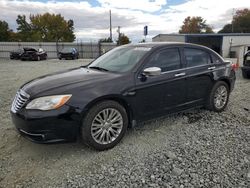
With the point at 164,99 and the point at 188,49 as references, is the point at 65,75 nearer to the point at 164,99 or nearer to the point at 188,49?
the point at 164,99

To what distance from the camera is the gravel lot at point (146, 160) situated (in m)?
2.90

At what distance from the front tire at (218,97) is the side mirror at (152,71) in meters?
1.71

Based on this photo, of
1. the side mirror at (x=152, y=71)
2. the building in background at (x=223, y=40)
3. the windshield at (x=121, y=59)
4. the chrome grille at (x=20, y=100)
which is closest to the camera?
the chrome grille at (x=20, y=100)

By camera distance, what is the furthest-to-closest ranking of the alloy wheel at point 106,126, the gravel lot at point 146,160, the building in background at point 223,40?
the building in background at point 223,40 < the alloy wheel at point 106,126 < the gravel lot at point 146,160

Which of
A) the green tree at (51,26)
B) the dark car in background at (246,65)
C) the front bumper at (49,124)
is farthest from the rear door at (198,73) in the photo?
the green tree at (51,26)

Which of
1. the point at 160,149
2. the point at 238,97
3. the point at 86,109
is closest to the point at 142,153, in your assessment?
the point at 160,149

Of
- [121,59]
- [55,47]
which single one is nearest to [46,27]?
[55,47]

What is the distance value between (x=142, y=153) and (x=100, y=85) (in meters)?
1.13

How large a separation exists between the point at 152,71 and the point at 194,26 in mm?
77152

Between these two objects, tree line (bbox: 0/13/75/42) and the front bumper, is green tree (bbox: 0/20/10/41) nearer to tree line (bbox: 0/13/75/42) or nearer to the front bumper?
tree line (bbox: 0/13/75/42)

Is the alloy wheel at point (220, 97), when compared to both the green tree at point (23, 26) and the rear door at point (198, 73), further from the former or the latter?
the green tree at point (23, 26)

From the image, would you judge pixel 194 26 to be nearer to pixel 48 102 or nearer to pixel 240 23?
pixel 240 23

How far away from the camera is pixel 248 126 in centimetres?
448

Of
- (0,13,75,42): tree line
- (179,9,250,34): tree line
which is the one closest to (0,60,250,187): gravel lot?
(0,13,75,42): tree line
